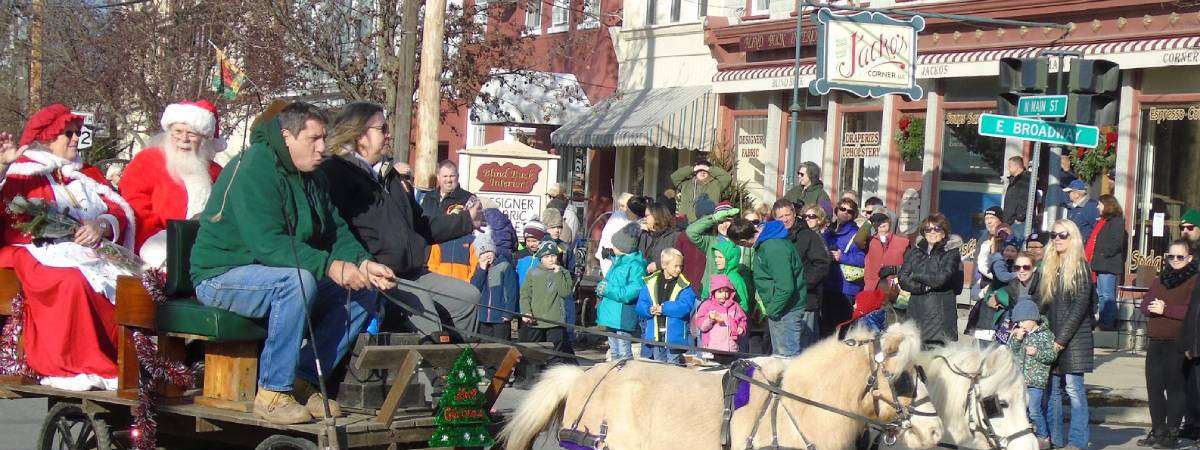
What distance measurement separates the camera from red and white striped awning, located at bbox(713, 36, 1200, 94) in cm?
1691

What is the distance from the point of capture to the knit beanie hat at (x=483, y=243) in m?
14.4

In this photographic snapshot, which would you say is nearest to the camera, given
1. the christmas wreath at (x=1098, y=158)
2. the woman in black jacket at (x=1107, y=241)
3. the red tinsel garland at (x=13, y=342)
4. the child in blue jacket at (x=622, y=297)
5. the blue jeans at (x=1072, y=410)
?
the red tinsel garland at (x=13, y=342)

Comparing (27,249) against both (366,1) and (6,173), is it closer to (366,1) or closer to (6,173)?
(6,173)

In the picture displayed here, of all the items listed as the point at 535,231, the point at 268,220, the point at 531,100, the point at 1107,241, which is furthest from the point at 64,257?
the point at 531,100

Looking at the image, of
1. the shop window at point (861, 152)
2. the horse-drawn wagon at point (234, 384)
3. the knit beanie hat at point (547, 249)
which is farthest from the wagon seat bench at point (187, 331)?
the shop window at point (861, 152)

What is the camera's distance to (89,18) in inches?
1380

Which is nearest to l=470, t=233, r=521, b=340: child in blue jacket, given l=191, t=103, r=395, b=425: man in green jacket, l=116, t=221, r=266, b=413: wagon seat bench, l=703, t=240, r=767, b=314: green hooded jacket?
l=703, t=240, r=767, b=314: green hooded jacket

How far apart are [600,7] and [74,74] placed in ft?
46.2

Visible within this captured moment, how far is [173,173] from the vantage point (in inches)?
351

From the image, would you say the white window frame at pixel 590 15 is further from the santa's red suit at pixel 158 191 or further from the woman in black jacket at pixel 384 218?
the woman in black jacket at pixel 384 218

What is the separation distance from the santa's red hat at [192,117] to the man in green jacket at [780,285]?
562cm

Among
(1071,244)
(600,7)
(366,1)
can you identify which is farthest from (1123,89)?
(366,1)

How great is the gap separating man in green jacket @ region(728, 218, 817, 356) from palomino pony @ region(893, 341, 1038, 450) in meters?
5.14

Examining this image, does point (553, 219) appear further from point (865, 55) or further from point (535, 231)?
point (865, 55)
